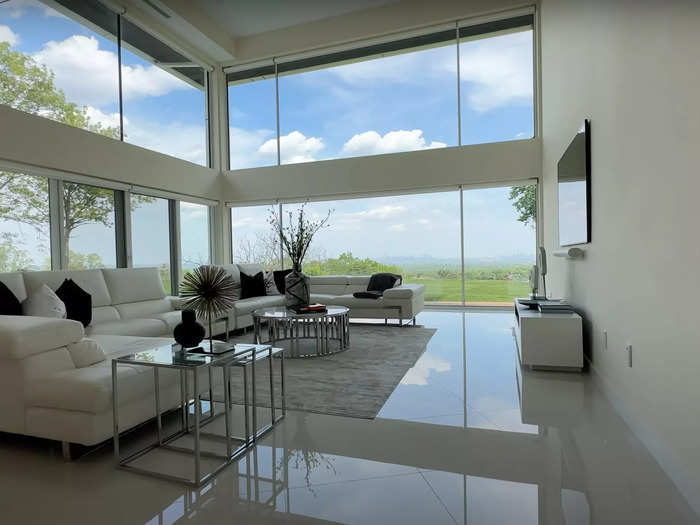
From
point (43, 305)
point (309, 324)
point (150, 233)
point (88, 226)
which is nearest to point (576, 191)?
point (309, 324)

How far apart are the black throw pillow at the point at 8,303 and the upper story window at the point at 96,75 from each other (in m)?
2.60

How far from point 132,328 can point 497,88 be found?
249 inches

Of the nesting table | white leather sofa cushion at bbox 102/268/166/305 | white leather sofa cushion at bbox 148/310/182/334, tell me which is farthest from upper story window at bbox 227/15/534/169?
the nesting table

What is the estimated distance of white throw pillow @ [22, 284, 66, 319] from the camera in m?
3.35

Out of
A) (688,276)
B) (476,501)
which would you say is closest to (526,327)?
(688,276)

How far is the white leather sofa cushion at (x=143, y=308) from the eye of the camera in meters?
4.54

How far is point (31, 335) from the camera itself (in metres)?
2.10

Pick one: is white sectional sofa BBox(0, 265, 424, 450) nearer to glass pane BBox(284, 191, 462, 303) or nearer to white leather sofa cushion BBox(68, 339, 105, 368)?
white leather sofa cushion BBox(68, 339, 105, 368)

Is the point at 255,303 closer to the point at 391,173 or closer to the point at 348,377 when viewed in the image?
the point at 348,377

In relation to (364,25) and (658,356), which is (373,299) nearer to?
(658,356)

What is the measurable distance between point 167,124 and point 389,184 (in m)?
3.85

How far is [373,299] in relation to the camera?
5996mm

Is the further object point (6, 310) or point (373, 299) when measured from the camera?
point (373, 299)

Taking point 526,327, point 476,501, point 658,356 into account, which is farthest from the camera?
point 526,327
